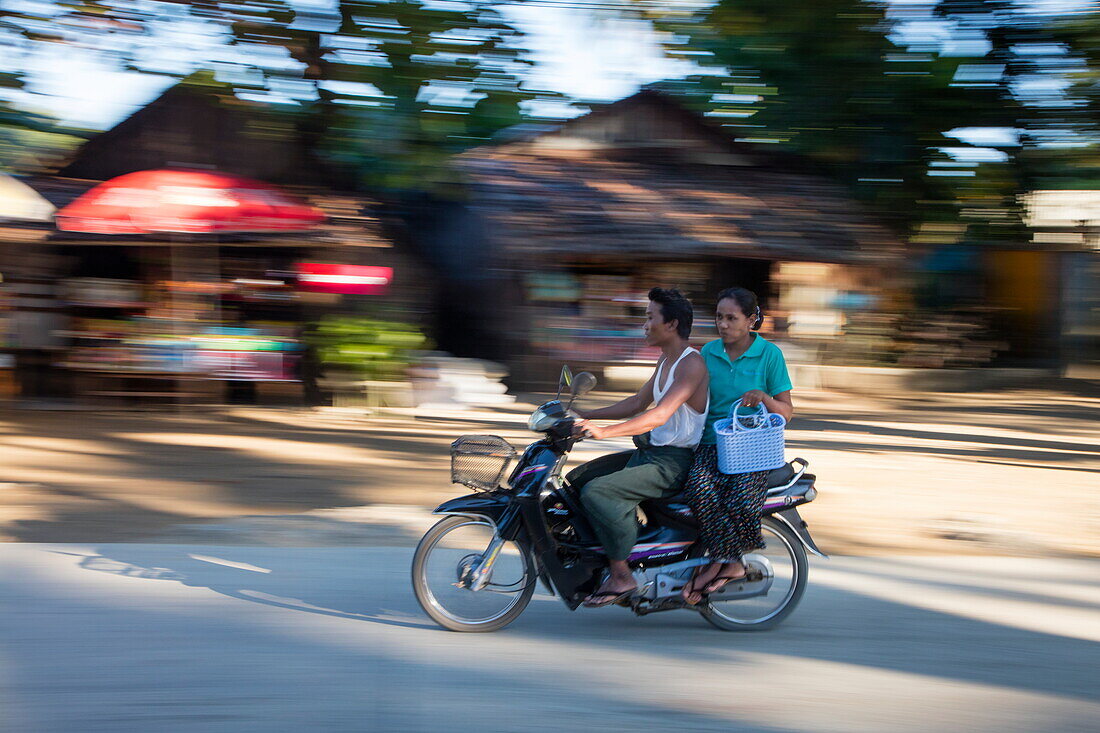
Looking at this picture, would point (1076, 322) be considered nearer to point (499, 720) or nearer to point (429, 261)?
point (429, 261)

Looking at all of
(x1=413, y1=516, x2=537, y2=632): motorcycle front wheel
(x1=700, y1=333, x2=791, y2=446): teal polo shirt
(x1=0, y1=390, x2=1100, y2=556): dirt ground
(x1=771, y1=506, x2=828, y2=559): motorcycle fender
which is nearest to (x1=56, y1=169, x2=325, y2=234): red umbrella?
(x1=0, y1=390, x2=1100, y2=556): dirt ground

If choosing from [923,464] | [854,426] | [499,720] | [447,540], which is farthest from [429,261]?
Answer: [499,720]

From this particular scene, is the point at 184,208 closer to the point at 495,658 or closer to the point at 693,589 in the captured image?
the point at 495,658

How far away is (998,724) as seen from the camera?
384 centimetres

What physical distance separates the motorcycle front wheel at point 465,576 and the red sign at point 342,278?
347 inches

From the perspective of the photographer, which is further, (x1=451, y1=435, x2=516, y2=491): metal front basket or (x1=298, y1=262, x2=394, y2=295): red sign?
(x1=298, y1=262, x2=394, y2=295): red sign

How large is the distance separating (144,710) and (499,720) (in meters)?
1.39

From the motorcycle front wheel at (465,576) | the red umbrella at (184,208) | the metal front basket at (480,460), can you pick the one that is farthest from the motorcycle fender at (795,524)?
the red umbrella at (184,208)

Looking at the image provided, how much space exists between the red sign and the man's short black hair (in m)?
9.00

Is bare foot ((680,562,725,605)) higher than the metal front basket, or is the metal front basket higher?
the metal front basket

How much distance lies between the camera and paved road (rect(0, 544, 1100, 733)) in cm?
382

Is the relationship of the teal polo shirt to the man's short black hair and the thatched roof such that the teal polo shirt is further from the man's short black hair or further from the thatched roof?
the thatched roof

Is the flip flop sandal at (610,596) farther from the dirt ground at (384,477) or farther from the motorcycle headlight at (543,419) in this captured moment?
the dirt ground at (384,477)

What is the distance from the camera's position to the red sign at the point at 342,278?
1312cm
